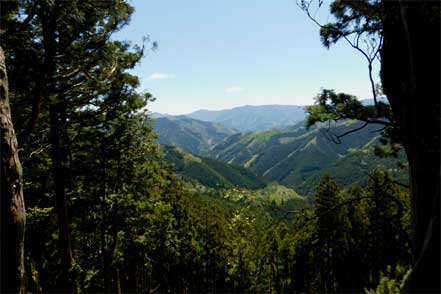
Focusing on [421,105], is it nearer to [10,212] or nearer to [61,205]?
[10,212]

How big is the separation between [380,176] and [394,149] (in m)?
22.1

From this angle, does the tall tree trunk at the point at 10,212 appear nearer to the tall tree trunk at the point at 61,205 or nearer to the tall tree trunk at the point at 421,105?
the tall tree trunk at the point at 421,105

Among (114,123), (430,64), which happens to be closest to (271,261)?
(114,123)

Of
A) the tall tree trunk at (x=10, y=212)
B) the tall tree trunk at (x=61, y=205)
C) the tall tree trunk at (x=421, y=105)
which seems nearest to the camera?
the tall tree trunk at (x=421, y=105)

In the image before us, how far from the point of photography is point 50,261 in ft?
62.4

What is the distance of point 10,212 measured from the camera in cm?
329

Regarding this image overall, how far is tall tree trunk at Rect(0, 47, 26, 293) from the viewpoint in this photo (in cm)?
321

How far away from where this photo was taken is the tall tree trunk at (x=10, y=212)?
3215mm

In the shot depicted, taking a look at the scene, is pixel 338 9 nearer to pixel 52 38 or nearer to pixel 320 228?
pixel 52 38

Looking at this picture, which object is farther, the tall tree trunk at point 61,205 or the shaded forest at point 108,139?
the tall tree trunk at point 61,205

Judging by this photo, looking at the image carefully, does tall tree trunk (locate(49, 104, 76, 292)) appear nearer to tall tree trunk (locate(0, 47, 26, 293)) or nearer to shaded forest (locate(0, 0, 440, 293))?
shaded forest (locate(0, 0, 440, 293))

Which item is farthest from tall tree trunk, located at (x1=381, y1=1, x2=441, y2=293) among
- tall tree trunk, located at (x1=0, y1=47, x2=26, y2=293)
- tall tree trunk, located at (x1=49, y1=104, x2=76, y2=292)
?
tall tree trunk, located at (x1=49, y1=104, x2=76, y2=292)

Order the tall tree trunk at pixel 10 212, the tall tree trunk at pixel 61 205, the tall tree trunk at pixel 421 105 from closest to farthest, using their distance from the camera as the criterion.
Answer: the tall tree trunk at pixel 421 105, the tall tree trunk at pixel 10 212, the tall tree trunk at pixel 61 205

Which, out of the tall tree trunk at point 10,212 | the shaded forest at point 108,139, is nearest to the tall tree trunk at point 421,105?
the shaded forest at point 108,139
